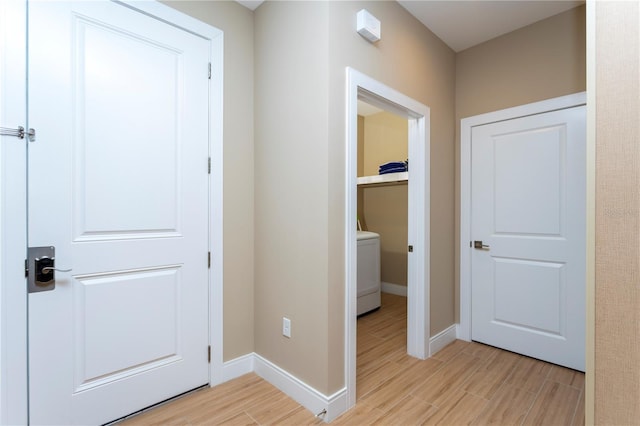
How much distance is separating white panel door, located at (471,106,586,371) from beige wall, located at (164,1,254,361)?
6.69 feet

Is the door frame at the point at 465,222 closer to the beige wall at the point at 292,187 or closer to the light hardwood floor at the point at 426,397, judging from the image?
the light hardwood floor at the point at 426,397

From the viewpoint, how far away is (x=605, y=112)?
41.8 inches

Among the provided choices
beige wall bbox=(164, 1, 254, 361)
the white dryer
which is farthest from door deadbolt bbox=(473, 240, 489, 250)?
beige wall bbox=(164, 1, 254, 361)

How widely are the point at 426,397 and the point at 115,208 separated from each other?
2231mm

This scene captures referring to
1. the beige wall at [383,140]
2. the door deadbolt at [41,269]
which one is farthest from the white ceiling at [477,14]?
the door deadbolt at [41,269]

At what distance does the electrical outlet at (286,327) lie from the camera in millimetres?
2039

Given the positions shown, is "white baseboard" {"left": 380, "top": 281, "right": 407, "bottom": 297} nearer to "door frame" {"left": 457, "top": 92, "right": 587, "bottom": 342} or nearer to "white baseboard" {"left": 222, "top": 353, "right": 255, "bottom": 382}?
"door frame" {"left": 457, "top": 92, "right": 587, "bottom": 342}

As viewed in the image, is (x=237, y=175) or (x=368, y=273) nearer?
(x=237, y=175)

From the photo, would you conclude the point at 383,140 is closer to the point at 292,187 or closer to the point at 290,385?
the point at 292,187

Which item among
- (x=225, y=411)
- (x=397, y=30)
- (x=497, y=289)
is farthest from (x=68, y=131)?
(x=497, y=289)

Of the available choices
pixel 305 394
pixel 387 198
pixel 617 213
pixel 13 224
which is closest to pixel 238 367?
pixel 305 394

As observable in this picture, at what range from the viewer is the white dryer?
3479mm

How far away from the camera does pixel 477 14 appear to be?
2430 mm

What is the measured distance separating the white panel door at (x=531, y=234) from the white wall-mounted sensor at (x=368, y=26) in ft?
4.65
